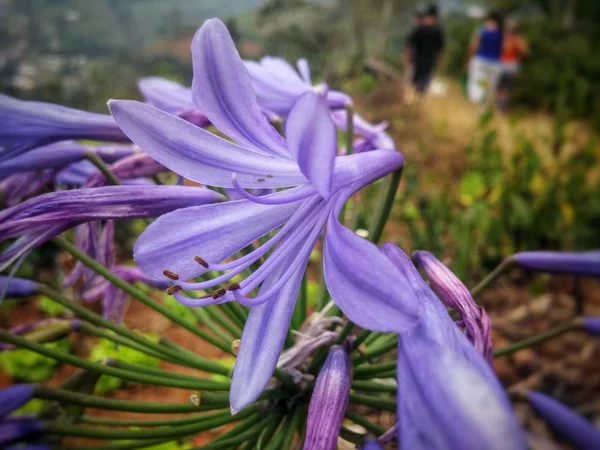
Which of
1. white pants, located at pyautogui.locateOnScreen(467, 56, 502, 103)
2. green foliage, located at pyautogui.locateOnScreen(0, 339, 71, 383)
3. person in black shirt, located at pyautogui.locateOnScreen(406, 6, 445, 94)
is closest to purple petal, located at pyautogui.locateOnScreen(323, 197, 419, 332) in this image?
green foliage, located at pyautogui.locateOnScreen(0, 339, 71, 383)

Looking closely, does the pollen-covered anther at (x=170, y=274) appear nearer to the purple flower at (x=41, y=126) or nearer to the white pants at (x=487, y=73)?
the purple flower at (x=41, y=126)

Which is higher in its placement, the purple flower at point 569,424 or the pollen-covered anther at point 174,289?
the pollen-covered anther at point 174,289

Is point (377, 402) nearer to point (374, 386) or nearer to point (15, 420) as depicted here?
point (374, 386)

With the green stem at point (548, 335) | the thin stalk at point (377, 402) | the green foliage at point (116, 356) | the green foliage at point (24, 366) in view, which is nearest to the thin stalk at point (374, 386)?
the thin stalk at point (377, 402)

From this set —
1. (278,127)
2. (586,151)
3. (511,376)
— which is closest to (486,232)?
(511,376)

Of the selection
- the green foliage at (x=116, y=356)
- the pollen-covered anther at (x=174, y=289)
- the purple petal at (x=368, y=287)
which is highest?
the purple petal at (x=368, y=287)

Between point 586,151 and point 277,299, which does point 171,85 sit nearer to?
point 277,299
